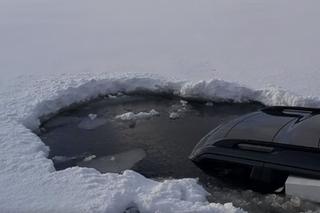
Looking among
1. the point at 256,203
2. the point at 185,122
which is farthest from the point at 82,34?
the point at 256,203

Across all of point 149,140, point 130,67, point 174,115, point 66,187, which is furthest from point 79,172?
point 130,67

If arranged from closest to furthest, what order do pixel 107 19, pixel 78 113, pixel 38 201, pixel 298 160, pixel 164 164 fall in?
pixel 298 160 < pixel 38 201 < pixel 164 164 < pixel 78 113 < pixel 107 19

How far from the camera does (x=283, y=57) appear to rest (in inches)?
363

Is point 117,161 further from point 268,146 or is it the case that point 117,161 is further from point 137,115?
point 268,146

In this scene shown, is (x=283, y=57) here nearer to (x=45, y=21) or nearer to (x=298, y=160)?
(x=298, y=160)

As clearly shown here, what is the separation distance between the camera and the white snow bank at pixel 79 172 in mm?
4500

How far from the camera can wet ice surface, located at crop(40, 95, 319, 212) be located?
479 centimetres

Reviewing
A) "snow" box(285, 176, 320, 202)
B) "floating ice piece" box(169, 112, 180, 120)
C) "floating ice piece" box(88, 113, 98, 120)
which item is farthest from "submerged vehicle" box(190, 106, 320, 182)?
"floating ice piece" box(88, 113, 98, 120)

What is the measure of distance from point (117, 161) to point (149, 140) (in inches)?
23.8

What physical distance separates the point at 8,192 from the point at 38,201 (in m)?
0.41

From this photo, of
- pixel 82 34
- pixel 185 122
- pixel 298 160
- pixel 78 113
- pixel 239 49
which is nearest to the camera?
pixel 298 160

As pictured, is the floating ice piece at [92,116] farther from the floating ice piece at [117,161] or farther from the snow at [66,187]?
the floating ice piece at [117,161]

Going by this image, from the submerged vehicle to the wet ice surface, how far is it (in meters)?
0.25

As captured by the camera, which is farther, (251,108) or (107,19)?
(107,19)
